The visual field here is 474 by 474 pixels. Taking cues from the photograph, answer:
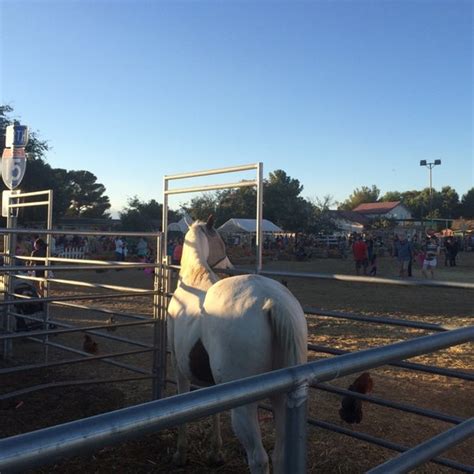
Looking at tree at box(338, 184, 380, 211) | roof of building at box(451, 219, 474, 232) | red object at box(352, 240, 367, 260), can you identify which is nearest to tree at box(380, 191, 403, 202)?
tree at box(338, 184, 380, 211)

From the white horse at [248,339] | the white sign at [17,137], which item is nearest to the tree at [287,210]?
the white sign at [17,137]

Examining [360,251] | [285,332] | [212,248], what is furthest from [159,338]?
[360,251]

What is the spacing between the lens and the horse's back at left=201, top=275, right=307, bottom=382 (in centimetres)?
293

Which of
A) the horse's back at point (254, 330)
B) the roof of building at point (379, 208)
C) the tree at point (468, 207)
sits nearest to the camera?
the horse's back at point (254, 330)

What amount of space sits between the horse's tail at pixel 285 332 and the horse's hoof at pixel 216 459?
1437 mm

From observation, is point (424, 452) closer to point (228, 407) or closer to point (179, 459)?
point (228, 407)

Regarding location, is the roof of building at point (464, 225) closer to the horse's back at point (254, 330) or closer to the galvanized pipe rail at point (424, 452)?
the horse's back at point (254, 330)

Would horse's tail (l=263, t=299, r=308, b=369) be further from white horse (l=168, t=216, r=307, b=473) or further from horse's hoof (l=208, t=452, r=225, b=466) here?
horse's hoof (l=208, t=452, r=225, b=466)

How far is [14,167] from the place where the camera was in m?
7.42

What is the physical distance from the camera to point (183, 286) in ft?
13.6

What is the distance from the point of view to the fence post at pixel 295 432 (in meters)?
1.24

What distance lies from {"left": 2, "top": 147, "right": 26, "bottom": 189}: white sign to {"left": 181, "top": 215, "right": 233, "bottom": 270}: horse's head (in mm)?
4141

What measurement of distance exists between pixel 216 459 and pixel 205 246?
1.77 meters

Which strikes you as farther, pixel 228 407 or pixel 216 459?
pixel 216 459
